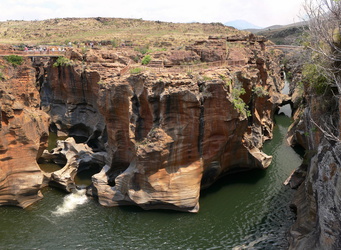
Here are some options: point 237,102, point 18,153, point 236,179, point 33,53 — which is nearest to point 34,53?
point 33,53

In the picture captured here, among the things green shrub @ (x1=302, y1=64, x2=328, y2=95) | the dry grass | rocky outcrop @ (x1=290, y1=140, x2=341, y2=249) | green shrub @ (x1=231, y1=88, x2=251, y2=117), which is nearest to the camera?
rocky outcrop @ (x1=290, y1=140, x2=341, y2=249)

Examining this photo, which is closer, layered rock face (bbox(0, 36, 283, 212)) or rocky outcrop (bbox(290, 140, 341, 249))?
rocky outcrop (bbox(290, 140, 341, 249))

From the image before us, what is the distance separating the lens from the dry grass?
74312mm

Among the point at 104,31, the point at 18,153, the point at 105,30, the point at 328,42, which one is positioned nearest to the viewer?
the point at 328,42

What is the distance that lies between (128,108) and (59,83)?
56.4ft

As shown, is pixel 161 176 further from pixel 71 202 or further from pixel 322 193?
pixel 322 193

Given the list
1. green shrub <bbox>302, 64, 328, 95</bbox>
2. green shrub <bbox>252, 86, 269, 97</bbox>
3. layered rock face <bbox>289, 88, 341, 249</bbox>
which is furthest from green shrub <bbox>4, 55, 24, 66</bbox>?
layered rock face <bbox>289, 88, 341, 249</bbox>

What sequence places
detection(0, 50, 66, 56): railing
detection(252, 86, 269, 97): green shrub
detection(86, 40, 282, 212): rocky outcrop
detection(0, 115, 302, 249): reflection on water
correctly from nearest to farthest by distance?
detection(0, 115, 302, 249): reflection on water < detection(86, 40, 282, 212): rocky outcrop < detection(252, 86, 269, 97): green shrub < detection(0, 50, 66, 56): railing

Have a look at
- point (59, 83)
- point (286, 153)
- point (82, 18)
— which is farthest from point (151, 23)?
point (286, 153)

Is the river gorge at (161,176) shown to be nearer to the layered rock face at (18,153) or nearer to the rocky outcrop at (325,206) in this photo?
the layered rock face at (18,153)

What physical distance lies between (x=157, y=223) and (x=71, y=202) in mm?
6381

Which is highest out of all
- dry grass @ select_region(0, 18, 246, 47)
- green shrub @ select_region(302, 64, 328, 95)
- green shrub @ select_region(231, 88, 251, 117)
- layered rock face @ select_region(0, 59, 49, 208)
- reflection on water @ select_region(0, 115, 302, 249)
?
dry grass @ select_region(0, 18, 246, 47)

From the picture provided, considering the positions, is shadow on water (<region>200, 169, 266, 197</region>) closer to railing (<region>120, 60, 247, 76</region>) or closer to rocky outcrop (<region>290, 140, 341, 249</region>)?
railing (<region>120, 60, 247, 76</region>)

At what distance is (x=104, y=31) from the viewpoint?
278ft
